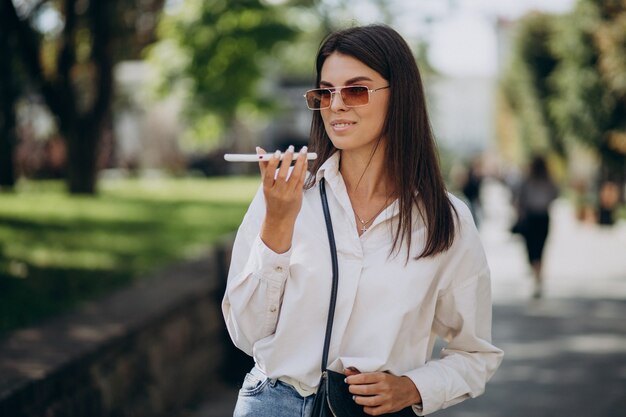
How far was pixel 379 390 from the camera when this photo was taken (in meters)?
2.35

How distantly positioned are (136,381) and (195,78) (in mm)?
12122

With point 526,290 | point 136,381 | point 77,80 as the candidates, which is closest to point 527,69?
point 77,80

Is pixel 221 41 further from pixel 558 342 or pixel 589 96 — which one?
pixel 589 96

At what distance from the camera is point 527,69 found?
4409cm

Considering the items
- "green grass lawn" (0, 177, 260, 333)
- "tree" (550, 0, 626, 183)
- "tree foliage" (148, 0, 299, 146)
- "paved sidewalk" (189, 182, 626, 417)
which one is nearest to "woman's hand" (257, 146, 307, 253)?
"green grass lawn" (0, 177, 260, 333)

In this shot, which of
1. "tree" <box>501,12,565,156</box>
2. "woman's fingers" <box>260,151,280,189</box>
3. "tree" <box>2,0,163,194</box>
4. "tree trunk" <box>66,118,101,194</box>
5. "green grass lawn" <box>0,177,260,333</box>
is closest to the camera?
A: "woman's fingers" <box>260,151,280,189</box>

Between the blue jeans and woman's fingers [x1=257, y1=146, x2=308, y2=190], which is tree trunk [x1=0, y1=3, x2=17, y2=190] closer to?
the blue jeans

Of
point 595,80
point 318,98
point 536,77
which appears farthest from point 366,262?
point 536,77

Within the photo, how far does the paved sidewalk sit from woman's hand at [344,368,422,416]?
4322 millimetres

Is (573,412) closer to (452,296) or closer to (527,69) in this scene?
(452,296)

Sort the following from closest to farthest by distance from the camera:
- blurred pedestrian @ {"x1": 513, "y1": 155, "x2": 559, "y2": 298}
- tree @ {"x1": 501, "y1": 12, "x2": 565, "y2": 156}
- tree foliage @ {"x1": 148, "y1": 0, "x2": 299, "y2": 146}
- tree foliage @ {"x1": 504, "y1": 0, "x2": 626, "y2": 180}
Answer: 1. blurred pedestrian @ {"x1": 513, "y1": 155, "x2": 559, "y2": 298}
2. tree foliage @ {"x1": 148, "y1": 0, "x2": 299, "y2": 146}
3. tree foliage @ {"x1": 504, "y1": 0, "x2": 626, "y2": 180}
4. tree @ {"x1": 501, "y1": 12, "x2": 565, "y2": 156}

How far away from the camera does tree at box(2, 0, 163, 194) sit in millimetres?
15938

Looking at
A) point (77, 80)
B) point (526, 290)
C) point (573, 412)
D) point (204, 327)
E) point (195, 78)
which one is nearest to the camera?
point (573, 412)

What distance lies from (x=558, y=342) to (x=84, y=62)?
1400 centimetres
